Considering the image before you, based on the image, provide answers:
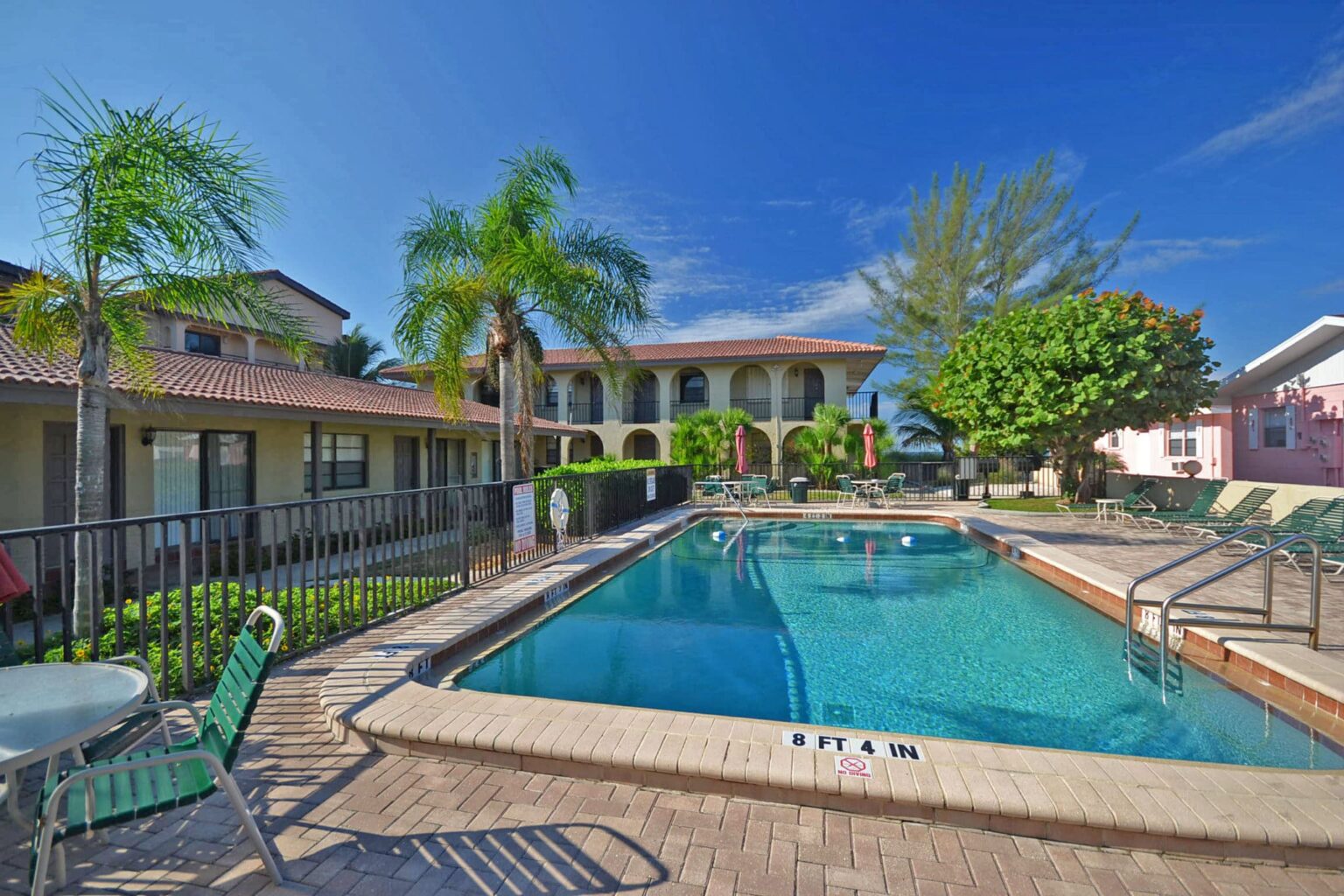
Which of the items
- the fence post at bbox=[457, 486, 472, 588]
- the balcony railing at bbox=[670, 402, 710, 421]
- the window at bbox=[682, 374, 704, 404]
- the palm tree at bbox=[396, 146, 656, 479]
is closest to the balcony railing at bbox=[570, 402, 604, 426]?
the balcony railing at bbox=[670, 402, 710, 421]

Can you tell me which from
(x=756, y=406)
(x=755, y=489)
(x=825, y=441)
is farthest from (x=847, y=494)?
(x=756, y=406)

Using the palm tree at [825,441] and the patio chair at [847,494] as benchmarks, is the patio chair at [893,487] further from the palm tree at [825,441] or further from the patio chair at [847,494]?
the palm tree at [825,441]

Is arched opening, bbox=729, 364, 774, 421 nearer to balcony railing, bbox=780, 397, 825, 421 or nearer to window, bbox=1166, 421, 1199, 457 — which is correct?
balcony railing, bbox=780, 397, 825, 421

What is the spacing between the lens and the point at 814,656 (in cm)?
591

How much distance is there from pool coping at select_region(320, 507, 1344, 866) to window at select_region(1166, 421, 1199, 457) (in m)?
20.0

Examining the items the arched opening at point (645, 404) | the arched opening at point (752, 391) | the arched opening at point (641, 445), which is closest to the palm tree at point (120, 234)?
the arched opening at point (645, 404)

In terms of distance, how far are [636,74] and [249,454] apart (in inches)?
525

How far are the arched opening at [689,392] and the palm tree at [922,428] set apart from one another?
31.4 ft

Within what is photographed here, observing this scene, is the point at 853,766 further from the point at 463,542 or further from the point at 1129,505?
the point at 1129,505

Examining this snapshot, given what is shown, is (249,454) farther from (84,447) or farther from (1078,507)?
(1078,507)

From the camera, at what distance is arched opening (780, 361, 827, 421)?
87.4 ft

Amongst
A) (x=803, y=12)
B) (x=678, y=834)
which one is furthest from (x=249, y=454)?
(x=803, y=12)

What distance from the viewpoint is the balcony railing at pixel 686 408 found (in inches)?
1096

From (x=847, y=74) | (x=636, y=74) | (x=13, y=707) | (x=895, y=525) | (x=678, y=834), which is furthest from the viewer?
(x=847, y=74)
